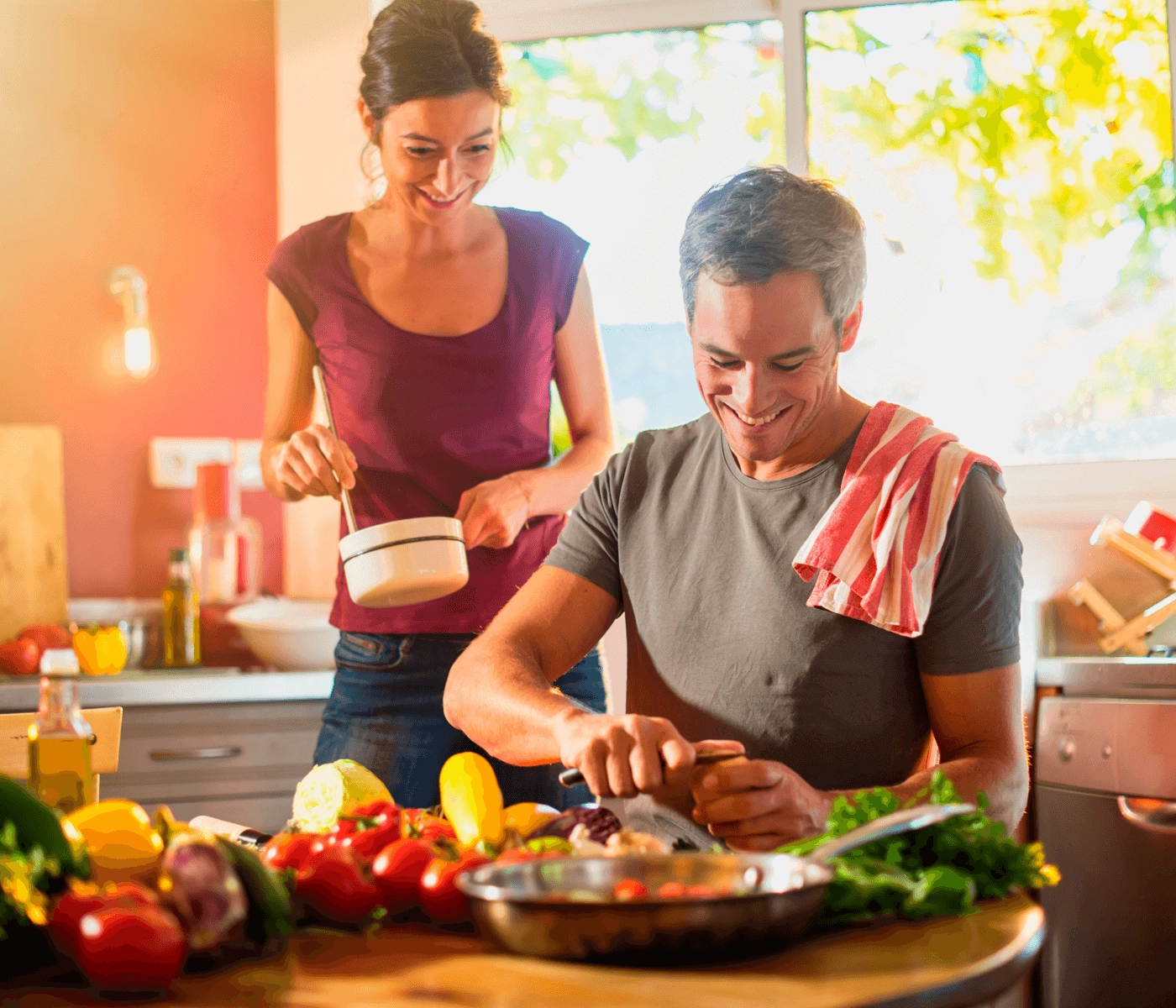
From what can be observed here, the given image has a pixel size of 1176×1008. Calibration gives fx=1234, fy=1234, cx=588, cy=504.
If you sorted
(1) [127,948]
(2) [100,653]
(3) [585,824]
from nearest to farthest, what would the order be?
1. (1) [127,948]
2. (3) [585,824]
3. (2) [100,653]

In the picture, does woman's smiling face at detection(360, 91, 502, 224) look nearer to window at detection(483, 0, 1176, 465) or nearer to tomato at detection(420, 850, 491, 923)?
window at detection(483, 0, 1176, 465)

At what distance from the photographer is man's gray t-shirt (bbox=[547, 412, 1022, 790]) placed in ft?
4.28

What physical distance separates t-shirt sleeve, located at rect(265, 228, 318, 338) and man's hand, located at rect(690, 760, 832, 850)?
1.63 meters

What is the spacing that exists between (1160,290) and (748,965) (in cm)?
238

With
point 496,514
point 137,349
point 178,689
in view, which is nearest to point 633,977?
point 496,514

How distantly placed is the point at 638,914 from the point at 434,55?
184cm

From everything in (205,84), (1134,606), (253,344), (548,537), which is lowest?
(1134,606)

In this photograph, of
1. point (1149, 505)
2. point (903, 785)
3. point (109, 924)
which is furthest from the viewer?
point (1149, 505)

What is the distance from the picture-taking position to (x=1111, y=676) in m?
2.13

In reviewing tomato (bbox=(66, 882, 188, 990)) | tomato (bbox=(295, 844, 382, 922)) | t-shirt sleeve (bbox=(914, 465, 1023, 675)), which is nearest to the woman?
t-shirt sleeve (bbox=(914, 465, 1023, 675))

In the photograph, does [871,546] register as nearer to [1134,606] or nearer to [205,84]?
[1134,606]

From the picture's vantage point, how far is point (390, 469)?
92.0 inches

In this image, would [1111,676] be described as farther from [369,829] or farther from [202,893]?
[202,893]

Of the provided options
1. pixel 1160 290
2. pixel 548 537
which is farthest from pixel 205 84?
pixel 1160 290
